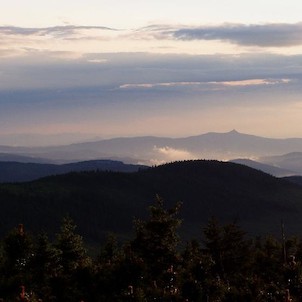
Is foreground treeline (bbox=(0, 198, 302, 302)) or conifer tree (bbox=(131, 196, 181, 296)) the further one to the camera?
conifer tree (bbox=(131, 196, 181, 296))

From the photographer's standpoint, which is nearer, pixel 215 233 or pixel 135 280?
pixel 135 280

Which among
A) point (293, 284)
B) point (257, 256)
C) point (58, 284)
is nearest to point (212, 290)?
point (293, 284)

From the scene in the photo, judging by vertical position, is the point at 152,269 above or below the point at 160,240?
below

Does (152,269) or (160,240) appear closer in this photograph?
(152,269)

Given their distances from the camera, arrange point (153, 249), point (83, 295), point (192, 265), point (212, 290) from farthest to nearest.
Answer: point (153, 249) < point (192, 265) < point (83, 295) < point (212, 290)

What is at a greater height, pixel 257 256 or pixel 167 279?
pixel 167 279

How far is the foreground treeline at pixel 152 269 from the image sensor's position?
44.8m

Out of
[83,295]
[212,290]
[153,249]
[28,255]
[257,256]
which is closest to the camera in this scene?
[212,290]

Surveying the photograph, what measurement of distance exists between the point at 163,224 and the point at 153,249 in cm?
340

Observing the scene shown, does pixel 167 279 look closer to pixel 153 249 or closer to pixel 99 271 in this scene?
pixel 99 271

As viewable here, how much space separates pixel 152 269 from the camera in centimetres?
6725

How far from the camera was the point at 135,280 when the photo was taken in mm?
50906

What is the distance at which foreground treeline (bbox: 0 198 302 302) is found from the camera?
44.8 m

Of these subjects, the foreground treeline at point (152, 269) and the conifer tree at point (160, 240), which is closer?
the foreground treeline at point (152, 269)
